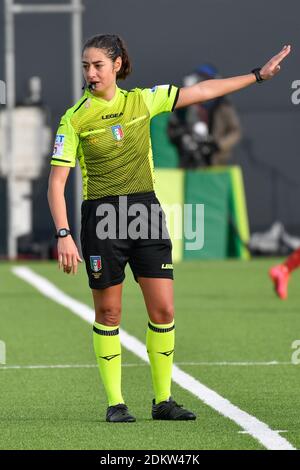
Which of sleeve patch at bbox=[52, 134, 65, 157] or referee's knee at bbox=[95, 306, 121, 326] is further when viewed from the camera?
referee's knee at bbox=[95, 306, 121, 326]

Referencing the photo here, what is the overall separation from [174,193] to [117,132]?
1401 centimetres

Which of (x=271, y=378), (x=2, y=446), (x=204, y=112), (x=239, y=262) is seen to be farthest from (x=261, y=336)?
(x=204, y=112)

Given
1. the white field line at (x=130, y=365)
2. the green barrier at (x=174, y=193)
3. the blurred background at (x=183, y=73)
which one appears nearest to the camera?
the white field line at (x=130, y=365)

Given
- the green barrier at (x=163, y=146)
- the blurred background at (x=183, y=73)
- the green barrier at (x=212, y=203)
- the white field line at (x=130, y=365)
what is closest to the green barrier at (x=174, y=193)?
the green barrier at (x=212, y=203)

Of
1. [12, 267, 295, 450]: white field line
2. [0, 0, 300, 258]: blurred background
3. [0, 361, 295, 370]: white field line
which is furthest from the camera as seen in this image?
[0, 0, 300, 258]: blurred background

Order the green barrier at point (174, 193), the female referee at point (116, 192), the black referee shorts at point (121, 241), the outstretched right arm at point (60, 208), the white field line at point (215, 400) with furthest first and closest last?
the green barrier at point (174, 193), the black referee shorts at point (121, 241), the female referee at point (116, 192), the outstretched right arm at point (60, 208), the white field line at point (215, 400)

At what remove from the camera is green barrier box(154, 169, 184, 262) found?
21.7 meters

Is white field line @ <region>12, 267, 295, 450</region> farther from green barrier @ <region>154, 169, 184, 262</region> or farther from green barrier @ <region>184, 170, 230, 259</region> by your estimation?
green barrier @ <region>184, 170, 230, 259</region>

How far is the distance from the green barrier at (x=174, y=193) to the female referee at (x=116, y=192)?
43.8ft

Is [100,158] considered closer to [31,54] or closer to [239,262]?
[239,262]

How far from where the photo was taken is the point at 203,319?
45.4 ft

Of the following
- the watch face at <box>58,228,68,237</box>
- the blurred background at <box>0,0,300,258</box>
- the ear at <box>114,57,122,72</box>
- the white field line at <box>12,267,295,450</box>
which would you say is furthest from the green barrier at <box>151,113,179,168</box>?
the watch face at <box>58,228,68,237</box>

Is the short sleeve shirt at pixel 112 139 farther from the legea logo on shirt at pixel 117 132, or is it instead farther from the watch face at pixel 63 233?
the watch face at pixel 63 233

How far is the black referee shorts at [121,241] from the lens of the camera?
8.08m
